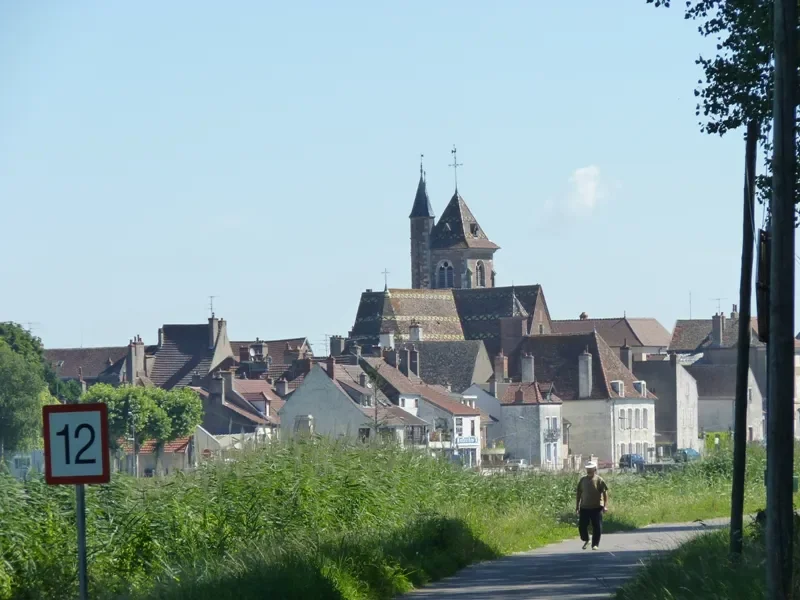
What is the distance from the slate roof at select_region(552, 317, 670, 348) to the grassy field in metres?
134

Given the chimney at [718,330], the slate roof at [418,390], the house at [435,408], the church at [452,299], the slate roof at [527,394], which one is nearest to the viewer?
the house at [435,408]

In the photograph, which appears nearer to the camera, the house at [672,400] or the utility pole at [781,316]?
the utility pole at [781,316]

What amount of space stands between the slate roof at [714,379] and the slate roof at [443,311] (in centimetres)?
1974

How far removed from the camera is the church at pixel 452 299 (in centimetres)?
14750

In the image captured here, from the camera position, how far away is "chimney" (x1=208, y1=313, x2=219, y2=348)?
145500 mm

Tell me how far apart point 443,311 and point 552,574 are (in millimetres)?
135870

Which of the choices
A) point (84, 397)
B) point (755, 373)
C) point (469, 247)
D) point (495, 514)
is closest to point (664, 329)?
point (469, 247)

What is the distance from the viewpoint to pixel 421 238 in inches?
6924

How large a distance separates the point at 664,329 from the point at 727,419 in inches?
2084

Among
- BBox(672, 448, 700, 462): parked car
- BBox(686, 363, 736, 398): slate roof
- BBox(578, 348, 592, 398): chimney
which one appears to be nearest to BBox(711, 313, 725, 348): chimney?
BBox(686, 363, 736, 398): slate roof

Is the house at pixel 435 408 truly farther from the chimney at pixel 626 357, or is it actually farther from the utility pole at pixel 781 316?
the utility pole at pixel 781 316

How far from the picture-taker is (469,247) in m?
170

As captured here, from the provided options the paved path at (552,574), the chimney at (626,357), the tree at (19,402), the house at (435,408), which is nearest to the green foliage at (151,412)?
the tree at (19,402)

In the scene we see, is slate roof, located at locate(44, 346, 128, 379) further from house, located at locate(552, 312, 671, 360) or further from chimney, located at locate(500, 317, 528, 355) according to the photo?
house, located at locate(552, 312, 671, 360)
